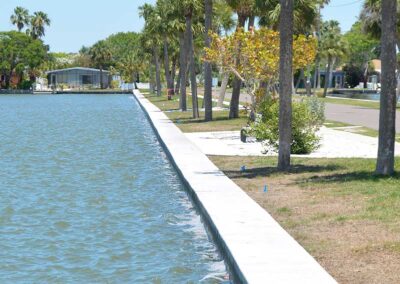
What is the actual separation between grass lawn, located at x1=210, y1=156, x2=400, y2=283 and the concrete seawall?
0.24 meters

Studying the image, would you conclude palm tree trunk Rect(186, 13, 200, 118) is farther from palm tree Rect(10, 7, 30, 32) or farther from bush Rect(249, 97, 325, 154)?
palm tree Rect(10, 7, 30, 32)

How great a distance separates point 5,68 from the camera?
134 m

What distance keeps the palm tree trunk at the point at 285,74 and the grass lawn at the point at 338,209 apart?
2.22 feet

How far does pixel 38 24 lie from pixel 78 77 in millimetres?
11666

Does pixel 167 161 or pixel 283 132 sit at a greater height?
pixel 283 132

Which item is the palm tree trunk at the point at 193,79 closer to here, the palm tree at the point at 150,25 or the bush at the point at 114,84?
the palm tree at the point at 150,25

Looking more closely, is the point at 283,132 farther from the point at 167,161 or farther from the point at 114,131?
the point at 114,131

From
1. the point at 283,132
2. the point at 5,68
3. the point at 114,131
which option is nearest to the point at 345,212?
the point at 283,132

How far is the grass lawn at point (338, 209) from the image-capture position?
9.58m

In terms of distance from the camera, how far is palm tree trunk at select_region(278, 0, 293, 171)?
18.2 meters

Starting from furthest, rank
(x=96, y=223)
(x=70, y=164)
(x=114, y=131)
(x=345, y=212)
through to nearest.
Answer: (x=114, y=131)
(x=70, y=164)
(x=96, y=223)
(x=345, y=212)

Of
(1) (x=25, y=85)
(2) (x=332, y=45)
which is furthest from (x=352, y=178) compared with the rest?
(1) (x=25, y=85)

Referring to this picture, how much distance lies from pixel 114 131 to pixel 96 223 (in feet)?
81.2

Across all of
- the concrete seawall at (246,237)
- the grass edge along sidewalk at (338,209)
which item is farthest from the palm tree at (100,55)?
the concrete seawall at (246,237)
